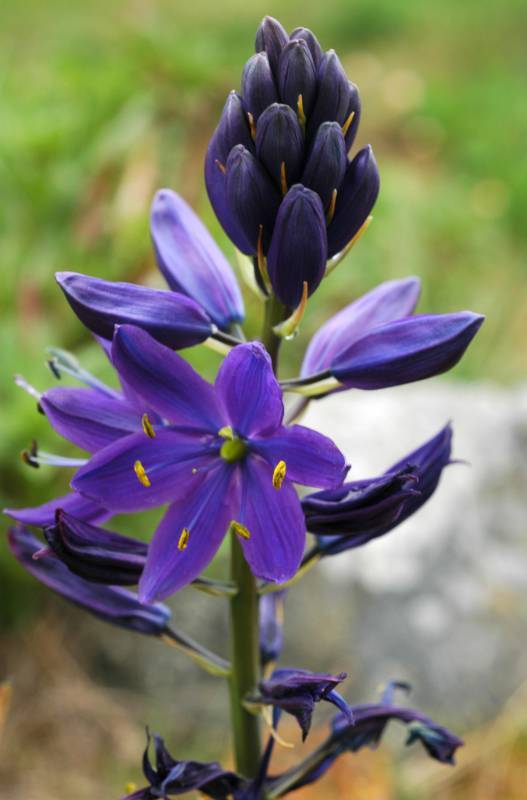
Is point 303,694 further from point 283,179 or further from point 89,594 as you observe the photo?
point 283,179

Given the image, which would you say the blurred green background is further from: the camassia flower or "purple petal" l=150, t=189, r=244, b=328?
the camassia flower

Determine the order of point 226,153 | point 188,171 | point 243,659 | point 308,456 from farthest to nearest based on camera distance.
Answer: point 188,171, point 243,659, point 226,153, point 308,456

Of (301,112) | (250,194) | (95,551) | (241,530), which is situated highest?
(301,112)

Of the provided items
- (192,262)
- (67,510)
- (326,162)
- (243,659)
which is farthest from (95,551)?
(326,162)

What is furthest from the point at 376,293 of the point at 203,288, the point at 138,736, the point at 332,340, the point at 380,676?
the point at 138,736

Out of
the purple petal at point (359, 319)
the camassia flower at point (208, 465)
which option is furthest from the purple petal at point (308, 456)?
the purple petal at point (359, 319)

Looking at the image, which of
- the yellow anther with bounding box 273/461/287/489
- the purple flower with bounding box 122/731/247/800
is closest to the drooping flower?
the yellow anther with bounding box 273/461/287/489
